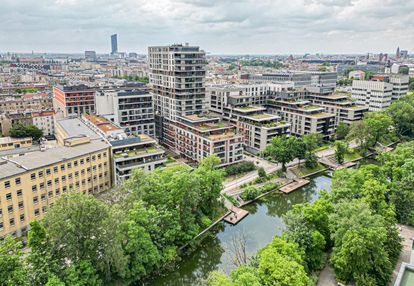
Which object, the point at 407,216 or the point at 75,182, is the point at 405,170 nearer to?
the point at 407,216

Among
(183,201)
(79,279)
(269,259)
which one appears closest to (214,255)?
(183,201)

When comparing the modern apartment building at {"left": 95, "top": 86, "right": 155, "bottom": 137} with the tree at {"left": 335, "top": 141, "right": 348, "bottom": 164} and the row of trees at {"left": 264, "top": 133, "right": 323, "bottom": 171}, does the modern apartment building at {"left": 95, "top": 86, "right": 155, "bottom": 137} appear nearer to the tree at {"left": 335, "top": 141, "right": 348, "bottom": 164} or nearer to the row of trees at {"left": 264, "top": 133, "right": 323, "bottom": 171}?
the row of trees at {"left": 264, "top": 133, "right": 323, "bottom": 171}

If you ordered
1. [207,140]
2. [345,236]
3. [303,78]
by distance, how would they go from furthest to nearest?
[303,78], [207,140], [345,236]

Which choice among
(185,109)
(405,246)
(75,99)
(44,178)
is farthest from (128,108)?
(405,246)

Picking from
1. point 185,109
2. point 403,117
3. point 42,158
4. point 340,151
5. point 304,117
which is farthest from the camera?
point 403,117

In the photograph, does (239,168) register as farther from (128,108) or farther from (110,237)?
(110,237)

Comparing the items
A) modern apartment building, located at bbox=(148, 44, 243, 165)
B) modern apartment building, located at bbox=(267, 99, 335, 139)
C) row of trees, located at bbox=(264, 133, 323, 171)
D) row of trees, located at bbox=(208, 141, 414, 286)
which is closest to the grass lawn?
row of trees, located at bbox=(264, 133, 323, 171)

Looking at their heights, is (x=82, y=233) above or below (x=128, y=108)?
below
